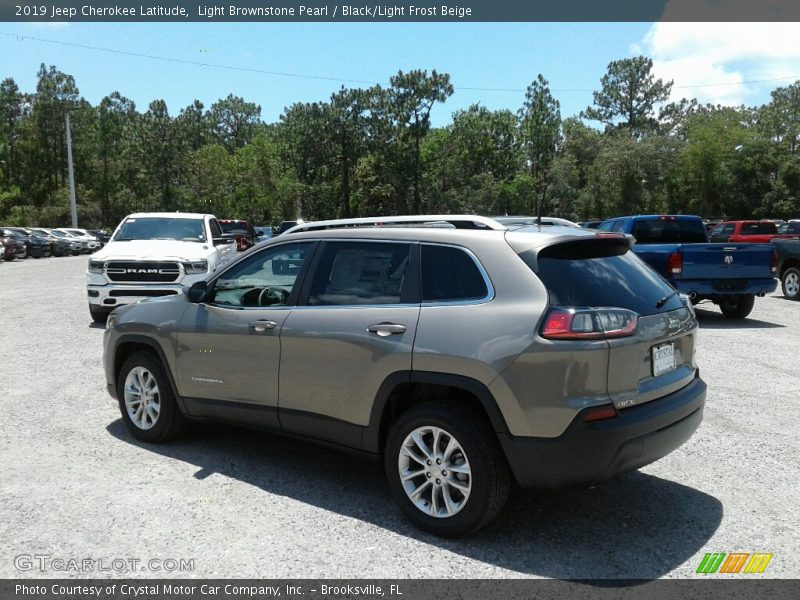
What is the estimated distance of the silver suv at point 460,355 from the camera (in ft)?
11.8

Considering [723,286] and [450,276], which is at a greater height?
[450,276]

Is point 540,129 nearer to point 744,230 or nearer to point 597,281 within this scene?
Result: point 744,230

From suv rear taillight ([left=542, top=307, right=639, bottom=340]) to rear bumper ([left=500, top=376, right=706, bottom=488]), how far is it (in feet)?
1.37

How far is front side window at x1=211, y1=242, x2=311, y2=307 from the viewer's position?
483 cm

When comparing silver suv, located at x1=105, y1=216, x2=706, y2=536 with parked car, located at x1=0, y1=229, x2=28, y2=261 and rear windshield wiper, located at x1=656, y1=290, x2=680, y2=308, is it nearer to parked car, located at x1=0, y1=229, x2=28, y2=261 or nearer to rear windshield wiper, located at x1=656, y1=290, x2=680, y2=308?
rear windshield wiper, located at x1=656, y1=290, x2=680, y2=308

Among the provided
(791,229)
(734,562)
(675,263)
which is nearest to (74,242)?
(791,229)

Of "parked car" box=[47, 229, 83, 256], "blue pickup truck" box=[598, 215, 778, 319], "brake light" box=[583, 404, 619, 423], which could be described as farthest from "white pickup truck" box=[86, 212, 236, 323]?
"parked car" box=[47, 229, 83, 256]

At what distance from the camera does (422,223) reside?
455 centimetres

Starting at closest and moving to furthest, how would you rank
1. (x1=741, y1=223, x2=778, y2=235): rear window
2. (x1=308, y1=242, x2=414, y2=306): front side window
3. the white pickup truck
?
(x1=308, y1=242, x2=414, y2=306): front side window → the white pickup truck → (x1=741, y1=223, x2=778, y2=235): rear window

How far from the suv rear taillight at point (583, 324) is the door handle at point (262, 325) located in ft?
6.33

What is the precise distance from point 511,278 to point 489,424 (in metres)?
0.80

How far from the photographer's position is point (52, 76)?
8125 cm

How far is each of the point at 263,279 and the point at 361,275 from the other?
96cm

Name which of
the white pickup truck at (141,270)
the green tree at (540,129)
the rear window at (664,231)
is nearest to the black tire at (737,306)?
the rear window at (664,231)
